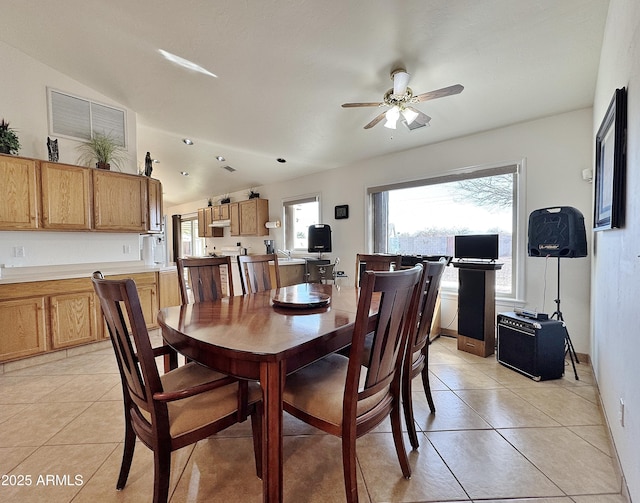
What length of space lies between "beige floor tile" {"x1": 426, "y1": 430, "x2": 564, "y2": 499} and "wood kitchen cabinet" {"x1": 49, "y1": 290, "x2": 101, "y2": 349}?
11.7 feet

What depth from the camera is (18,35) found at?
2861 mm

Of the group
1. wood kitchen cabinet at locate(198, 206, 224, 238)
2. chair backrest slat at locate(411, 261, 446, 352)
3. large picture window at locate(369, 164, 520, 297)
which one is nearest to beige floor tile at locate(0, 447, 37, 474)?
chair backrest slat at locate(411, 261, 446, 352)

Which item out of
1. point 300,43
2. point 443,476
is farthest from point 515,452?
point 300,43

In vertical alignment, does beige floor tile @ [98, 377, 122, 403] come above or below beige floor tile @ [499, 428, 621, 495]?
below

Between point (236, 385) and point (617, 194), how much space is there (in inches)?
87.2

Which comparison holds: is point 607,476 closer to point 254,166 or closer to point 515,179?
point 515,179

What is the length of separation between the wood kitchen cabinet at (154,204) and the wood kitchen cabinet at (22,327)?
149 centimetres

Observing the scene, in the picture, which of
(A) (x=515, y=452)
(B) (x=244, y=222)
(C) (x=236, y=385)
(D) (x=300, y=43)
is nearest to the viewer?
(C) (x=236, y=385)

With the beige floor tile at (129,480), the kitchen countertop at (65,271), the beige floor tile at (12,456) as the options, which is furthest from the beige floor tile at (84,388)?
the kitchen countertop at (65,271)

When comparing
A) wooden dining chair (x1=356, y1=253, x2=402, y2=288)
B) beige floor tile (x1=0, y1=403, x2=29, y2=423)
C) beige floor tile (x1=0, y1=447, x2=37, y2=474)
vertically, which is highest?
wooden dining chair (x1=356, y1=253, x2=402, y2=288)

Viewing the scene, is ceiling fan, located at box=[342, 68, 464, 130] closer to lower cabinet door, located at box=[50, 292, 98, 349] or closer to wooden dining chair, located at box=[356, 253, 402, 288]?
wooden dining chair, located at box=[356, 253, 402, 288]

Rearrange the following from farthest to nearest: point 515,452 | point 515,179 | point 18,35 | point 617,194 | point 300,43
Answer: point 515,179, point 18,35, point 300,43, point 515,452, point 617,194

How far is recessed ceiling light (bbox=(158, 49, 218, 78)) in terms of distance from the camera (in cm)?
268

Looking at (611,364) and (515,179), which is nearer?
(611,364)
